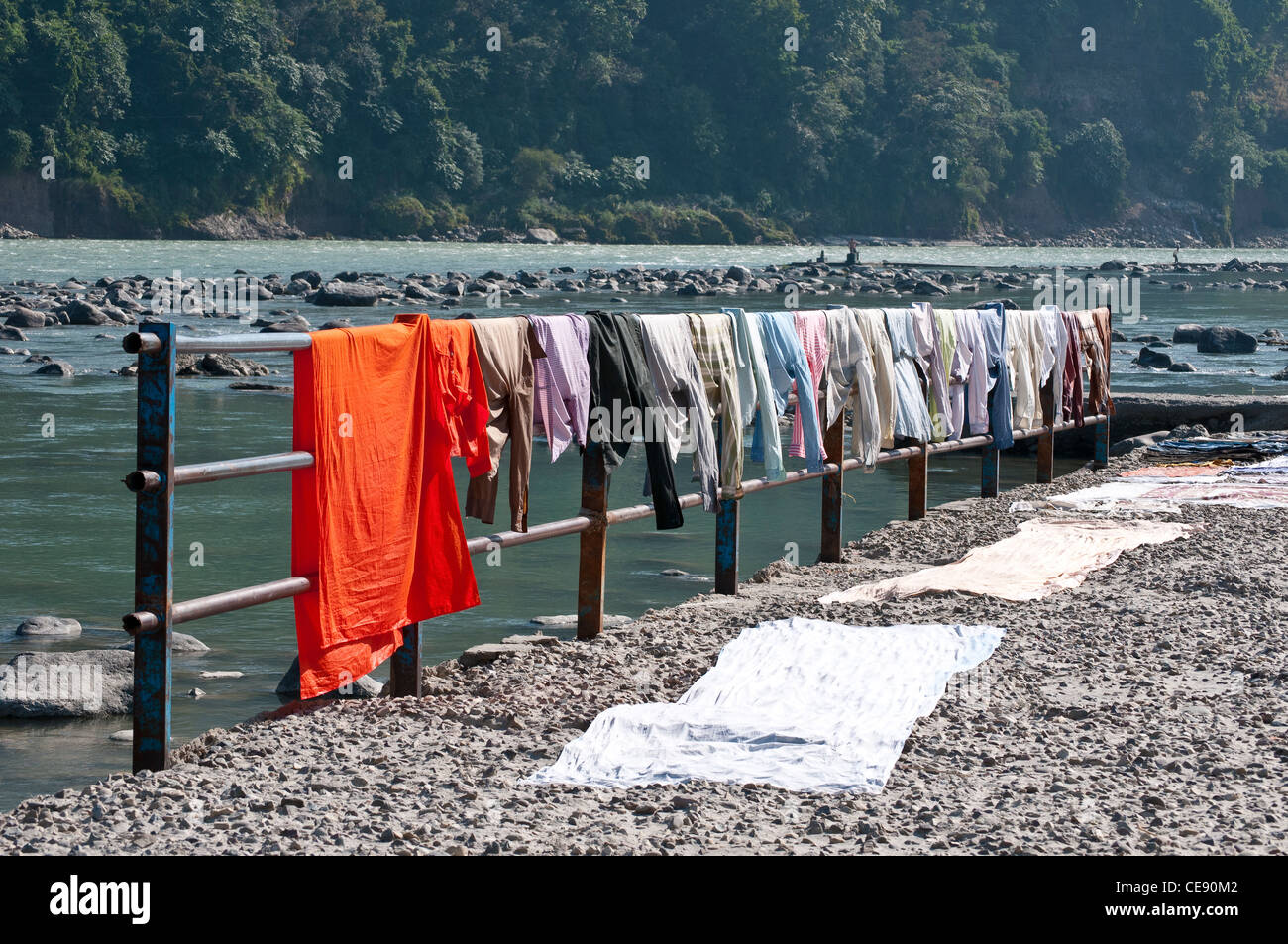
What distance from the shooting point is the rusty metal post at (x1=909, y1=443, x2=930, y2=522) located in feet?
35.0

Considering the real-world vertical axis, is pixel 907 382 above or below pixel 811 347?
below

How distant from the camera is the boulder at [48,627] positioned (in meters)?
7.55

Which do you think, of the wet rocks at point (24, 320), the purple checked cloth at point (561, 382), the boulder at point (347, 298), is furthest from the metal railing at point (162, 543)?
the boulder at point (347, 298)

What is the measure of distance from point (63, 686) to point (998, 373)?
7412mm

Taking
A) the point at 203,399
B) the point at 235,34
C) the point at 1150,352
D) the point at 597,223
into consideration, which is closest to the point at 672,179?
the point at 597,223

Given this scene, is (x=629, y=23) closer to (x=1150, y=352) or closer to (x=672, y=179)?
(x=672, y=179)

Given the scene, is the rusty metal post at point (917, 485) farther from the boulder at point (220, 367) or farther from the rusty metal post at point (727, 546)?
the boulder at point (220, 367)

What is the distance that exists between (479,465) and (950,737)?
203cm

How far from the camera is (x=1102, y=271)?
80062mm

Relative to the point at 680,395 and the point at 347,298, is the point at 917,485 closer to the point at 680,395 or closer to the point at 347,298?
the point at 680,395

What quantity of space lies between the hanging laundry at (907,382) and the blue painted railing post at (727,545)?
2288 millimetres

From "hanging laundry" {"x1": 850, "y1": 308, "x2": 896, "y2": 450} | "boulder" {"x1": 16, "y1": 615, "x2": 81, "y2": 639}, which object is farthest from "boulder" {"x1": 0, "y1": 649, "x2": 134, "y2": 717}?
"hanging laundry" {"x1": 850, "y1": 308, "x2": 896, "y2": 450}

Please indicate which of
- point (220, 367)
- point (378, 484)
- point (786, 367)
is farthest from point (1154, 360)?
point (378, 484)

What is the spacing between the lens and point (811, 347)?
8539 mm
